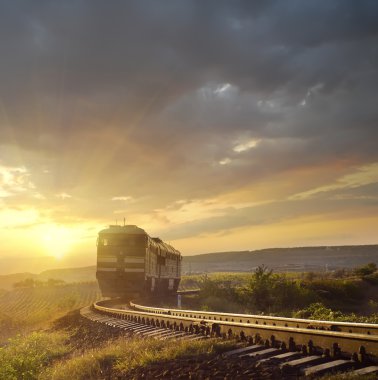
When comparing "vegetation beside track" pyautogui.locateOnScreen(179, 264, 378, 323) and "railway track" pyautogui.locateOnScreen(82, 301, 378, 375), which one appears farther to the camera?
"vegetation beside track" pyautogui.locateOnScreen(179, 264, 378, 323)

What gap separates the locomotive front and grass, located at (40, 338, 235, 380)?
18.5 metres

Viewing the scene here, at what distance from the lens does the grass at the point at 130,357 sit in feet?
25.4

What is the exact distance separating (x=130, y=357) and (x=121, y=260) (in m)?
20.2

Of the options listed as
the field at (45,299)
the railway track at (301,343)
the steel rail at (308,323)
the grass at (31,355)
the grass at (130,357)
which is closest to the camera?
the railway track at (301,343)

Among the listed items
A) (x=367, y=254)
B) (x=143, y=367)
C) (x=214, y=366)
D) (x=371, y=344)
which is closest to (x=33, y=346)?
(x=143, y=367)

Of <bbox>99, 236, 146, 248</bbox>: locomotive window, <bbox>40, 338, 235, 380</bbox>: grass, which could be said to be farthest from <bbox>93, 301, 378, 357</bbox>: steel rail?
<bbox>99, 236, 146, 248</bbox>: locomotive window

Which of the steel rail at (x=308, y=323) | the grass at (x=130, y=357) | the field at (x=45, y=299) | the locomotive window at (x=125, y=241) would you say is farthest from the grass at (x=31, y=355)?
the field at (x=45, y=299)

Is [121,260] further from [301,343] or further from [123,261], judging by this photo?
[301,343]

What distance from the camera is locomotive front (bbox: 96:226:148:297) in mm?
27812

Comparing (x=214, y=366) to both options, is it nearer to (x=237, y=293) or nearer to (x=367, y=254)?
(x=237, y=293)

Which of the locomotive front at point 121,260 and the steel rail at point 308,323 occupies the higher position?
the locomotive front at point 121,260

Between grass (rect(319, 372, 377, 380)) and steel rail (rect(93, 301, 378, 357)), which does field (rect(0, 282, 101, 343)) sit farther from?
grass (rect(319, 372, 377, 380))

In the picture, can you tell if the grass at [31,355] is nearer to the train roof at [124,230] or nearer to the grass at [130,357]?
the grass at [130,357]

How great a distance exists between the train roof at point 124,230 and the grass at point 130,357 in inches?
749
